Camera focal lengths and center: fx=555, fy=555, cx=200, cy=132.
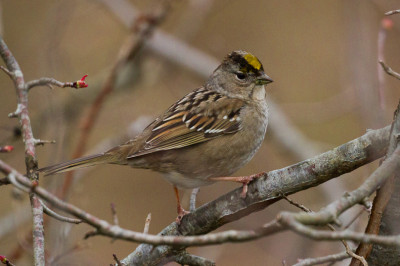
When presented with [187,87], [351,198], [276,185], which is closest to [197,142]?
[276,185]

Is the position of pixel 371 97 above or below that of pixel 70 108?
below

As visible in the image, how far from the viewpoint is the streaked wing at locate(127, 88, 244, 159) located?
4.36 m

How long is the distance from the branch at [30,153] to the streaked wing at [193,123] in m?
1.24

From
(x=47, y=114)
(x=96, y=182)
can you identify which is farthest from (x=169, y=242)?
(x=96, y=182)

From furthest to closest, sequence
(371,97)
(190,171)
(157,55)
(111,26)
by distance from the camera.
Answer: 1. (111,26)
2. (157,55)
3. (371,97)
4. (190,171)

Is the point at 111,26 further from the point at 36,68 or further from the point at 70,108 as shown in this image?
the point at 70,108

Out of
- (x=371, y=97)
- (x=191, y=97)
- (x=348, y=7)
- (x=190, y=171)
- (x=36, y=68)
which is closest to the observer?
(x=190, y=171)

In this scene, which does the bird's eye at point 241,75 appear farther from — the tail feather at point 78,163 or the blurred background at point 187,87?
the tail feather at point 78,163

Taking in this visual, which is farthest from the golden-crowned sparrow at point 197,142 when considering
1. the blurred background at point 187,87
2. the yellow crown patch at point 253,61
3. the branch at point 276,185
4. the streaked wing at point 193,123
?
the blurred background at point 187,87

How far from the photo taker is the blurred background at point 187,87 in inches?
229

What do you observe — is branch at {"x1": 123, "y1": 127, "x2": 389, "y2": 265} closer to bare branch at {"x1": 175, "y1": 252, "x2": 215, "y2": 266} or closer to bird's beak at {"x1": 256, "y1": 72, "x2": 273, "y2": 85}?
bare branch at {"x1": 175, "y1": 252, "x2": 215, "y2": 266}

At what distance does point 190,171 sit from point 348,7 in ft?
11.0

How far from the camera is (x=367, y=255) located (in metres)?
2.70

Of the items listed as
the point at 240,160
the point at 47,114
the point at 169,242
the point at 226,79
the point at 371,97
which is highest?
the point at 47,114
